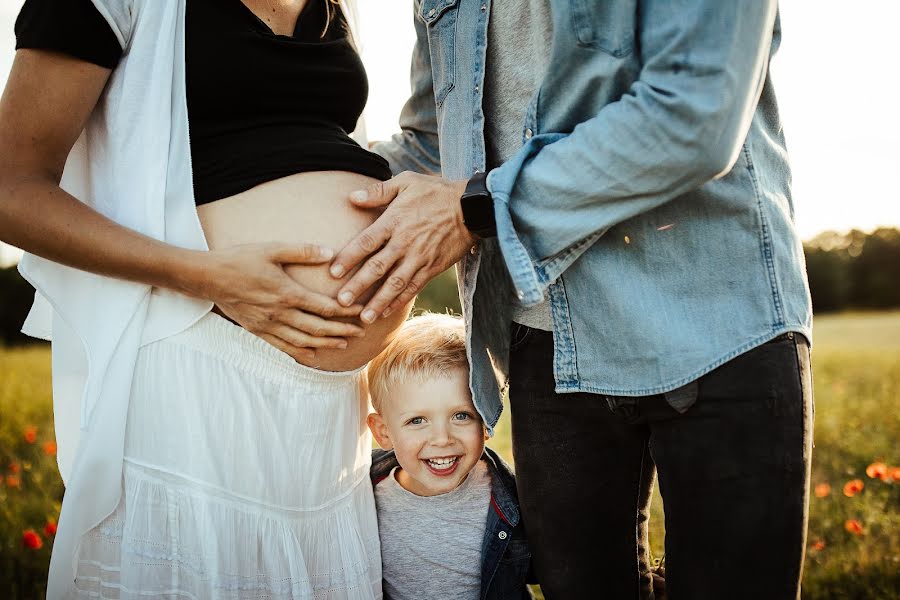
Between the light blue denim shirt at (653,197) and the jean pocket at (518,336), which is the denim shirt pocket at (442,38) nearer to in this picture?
the light blue denim shirt at (653,197)

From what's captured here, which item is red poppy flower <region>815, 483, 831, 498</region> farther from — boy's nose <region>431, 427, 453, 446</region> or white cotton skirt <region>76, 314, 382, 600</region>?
white cotton skirt <region>76, 314, 382, 600</region>

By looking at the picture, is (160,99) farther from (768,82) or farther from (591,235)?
(768,82)

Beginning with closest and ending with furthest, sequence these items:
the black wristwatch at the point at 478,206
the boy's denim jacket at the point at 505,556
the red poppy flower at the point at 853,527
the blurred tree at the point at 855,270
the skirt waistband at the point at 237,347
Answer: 1. the black wristwatch at the point at 478,206
2. the skirt waistband at the point at 237,347
3. the boy's denim jacket at the point at 505,556
4. the red poppy flower at the point at 853,527
5. the blurred tree at the point at 855,270

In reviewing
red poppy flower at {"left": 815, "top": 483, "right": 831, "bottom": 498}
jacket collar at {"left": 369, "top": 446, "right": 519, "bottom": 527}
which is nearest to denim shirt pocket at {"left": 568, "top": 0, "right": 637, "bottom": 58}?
jacket collar at {"left": 369, "top": 446, "right": 519, "bottom": 527}

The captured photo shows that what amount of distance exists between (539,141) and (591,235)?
8.7 inches

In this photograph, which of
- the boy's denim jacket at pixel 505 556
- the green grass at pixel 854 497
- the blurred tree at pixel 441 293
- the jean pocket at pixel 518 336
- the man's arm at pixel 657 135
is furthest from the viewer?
the blurred tree at pixel 441 293

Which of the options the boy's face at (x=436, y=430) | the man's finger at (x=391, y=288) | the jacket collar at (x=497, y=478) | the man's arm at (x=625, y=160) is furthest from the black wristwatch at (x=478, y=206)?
the jacket collar at (x=497, y=478)

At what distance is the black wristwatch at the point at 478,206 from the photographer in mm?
1436

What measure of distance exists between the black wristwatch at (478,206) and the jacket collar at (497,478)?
0.89 m

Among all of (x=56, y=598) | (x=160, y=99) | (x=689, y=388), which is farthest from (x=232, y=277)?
Result: (x=689, y=388)

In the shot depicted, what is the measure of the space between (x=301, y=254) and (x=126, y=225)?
1.24 feet

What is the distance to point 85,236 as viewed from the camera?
1398 millimetres

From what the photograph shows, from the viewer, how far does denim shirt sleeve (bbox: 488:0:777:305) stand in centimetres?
121

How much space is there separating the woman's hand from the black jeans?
18.5 inches
